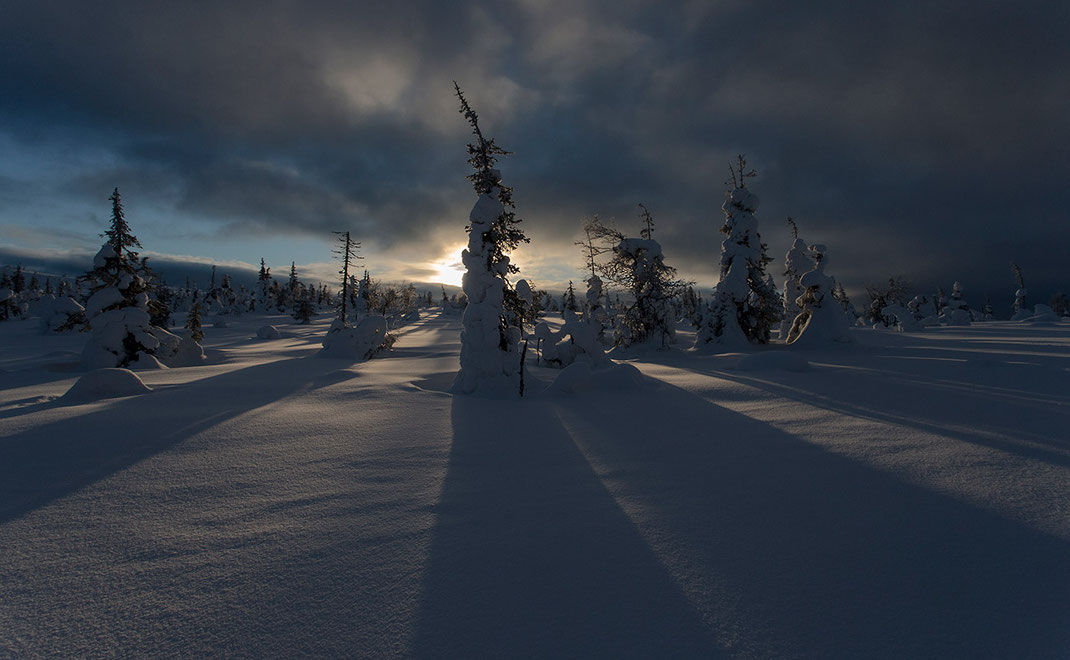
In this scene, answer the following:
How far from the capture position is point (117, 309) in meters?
16.8

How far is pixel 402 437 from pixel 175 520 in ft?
8.18

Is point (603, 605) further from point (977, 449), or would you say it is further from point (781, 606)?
point (977, 449)

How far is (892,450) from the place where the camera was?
4430 mm

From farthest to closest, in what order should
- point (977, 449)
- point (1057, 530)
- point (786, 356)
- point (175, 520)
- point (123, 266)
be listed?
point (123, 266)
point (786, 356)
point (977, 449)
point (175, 520)
point (1057, 530)

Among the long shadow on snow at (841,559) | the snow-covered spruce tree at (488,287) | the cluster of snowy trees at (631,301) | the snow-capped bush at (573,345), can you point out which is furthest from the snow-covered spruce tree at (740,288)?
the long shadow on snow at (841,559)

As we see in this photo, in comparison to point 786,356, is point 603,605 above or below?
below

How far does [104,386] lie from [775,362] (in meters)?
15.0

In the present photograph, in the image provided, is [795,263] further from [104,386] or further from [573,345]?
[104,386]

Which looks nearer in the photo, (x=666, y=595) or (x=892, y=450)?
(x=666, y=595)

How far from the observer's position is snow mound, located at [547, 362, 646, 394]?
8.81 m

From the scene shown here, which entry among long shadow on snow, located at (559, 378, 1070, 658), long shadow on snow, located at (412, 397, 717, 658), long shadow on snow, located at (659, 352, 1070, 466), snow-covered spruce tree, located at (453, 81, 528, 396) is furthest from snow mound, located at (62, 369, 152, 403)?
long shadow on snow, located at (659, 352, 1070, 466)

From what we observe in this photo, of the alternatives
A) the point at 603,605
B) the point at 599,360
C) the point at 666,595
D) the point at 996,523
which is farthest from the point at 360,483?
the point at 599,360

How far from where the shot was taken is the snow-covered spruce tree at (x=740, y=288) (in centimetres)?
2064

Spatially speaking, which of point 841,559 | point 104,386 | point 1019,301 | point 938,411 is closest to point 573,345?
point 938,411
